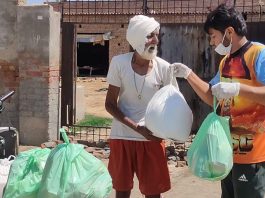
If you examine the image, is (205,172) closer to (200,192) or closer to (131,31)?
(131,31)

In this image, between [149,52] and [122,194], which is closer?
[149,52]

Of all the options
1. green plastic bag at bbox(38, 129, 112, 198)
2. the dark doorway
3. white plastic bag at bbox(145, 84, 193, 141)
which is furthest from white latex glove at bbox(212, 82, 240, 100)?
the dark doorway

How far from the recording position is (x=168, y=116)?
3.09m

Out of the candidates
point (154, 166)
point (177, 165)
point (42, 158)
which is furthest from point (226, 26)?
point (177, 165)

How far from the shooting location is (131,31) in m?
3.38

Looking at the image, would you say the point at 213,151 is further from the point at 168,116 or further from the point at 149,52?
the point at 149,52

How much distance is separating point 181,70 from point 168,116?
0.29 metres

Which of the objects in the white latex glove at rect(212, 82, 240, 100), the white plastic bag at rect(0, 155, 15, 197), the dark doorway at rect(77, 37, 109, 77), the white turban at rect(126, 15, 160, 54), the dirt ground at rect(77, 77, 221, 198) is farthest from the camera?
the dark doorway at rect(77, 37, 109, 77)

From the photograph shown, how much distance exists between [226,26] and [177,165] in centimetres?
418

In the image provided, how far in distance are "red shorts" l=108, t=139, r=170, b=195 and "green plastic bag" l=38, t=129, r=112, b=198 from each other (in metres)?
0.46

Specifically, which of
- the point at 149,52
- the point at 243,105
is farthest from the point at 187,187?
the point at 243,105

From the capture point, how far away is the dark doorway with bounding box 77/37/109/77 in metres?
29.8

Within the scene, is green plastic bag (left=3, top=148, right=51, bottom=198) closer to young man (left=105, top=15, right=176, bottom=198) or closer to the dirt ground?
young man (left=105, top=15, right=176, bottom=198)

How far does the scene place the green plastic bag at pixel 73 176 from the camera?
2.89 metres
